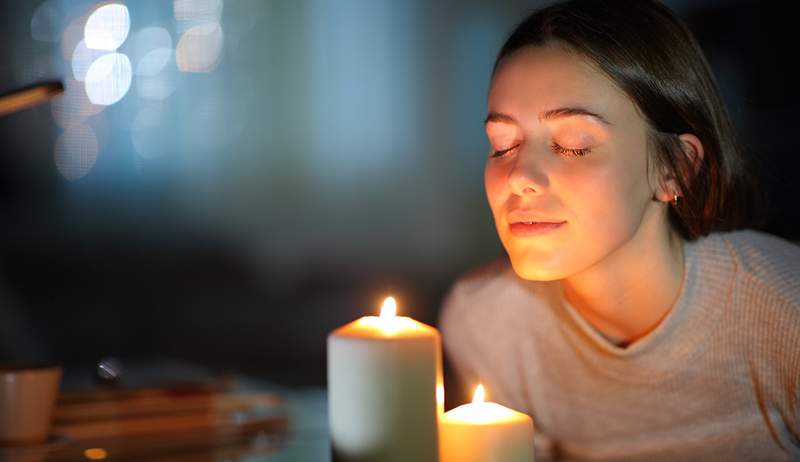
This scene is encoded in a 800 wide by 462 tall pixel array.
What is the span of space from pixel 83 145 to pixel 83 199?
94mm

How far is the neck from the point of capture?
114 centimetres

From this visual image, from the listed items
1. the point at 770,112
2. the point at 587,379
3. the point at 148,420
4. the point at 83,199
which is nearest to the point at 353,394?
the point at 148,420

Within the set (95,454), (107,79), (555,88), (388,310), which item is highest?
(107,79)

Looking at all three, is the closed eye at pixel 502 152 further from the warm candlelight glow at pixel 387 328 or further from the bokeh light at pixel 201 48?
the bokeh light at pixel 201 48

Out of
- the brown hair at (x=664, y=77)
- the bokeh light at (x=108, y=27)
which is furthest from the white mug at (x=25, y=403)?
the bokeh light at (x=108, y=27)

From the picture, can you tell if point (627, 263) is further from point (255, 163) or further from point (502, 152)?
point (255, 163)

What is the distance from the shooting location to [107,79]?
5.54 ft

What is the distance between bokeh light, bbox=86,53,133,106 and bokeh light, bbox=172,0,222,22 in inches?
5.1

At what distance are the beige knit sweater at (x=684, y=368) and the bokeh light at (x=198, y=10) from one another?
81 cm

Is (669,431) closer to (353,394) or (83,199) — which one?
(353,394)

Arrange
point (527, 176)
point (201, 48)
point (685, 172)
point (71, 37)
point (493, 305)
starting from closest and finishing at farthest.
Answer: point (527, 176)
point (685, 172)
point (493, 305)
point (71, 37)
point (201, 48)

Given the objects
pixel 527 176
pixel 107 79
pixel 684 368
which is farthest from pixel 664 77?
pixel 107 79

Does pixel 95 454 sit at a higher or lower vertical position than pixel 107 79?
lower

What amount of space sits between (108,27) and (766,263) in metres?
1.17
